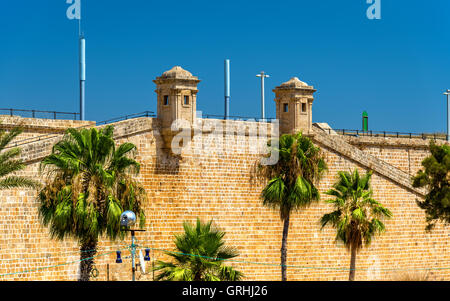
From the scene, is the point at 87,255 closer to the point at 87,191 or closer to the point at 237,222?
the point at 87,191

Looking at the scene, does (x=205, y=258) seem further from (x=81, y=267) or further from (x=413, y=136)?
(x=413, y=136)

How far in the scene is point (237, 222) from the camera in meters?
36.7

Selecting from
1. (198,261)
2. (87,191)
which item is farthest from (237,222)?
(198,261)

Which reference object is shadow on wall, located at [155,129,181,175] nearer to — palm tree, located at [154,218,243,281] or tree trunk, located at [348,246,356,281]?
tree trunk, located at [348,246,356,281]

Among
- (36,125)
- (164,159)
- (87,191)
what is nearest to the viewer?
(87,191)

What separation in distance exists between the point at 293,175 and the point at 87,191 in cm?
919

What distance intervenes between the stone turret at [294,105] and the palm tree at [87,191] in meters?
10.5

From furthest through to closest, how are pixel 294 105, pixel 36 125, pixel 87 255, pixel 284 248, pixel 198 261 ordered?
pixel 294 105 → pixel 284 248 → pixel 36 125 → pixel 87 255 → pixel 198 261

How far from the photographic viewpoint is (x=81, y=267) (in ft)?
99.0

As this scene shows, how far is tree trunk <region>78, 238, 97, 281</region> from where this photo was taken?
2916 cm

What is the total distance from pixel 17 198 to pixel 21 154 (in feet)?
5.14

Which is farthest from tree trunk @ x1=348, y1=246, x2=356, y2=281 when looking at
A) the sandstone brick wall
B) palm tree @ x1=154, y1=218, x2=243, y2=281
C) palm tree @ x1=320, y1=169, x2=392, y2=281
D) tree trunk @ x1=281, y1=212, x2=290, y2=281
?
palm tree @ x1=154, y1=218, x2=243, y2=281

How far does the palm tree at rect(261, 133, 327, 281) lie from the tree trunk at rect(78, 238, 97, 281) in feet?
25.8
